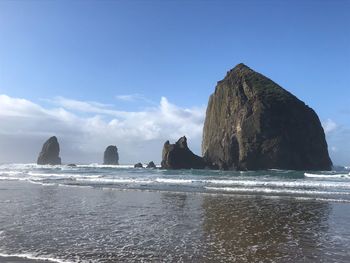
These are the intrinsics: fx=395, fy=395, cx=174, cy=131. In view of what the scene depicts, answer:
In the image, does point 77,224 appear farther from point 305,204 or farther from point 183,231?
point 305,204

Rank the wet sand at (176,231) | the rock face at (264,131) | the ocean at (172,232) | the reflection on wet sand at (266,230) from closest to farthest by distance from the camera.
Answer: the ocean at (172,232) < the wet sand at (176,231) < the reflection on wet sand at (266,230) < the rock face at (264,131)

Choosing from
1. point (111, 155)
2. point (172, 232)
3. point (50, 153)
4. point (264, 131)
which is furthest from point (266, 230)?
point (111, 155)

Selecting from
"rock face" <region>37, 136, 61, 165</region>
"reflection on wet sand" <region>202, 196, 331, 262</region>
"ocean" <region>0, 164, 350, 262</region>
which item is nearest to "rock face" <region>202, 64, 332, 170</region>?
"reflection on wet sand" <region>202, 196, 331, 262</region>

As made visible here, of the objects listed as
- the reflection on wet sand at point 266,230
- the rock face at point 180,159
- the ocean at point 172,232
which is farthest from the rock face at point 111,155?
→ the reflection on wet sand at point 266,230

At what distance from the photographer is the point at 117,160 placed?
19425cm

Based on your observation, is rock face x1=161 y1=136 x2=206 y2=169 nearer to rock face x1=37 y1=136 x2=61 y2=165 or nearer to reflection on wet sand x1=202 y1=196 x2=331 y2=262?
reflection on wet sand x1=202 y1=196 x2=331 y2=262

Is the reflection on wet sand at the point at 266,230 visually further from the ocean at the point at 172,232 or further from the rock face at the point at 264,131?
the rock face at the point at 264,131

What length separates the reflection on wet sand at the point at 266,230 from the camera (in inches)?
449

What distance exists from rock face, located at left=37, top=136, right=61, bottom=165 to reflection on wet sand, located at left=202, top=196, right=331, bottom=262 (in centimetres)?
16383

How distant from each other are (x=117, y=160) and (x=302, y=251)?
18558cm

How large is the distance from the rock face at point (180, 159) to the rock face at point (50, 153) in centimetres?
9639

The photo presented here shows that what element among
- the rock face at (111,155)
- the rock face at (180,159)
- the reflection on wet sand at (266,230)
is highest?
the rock face at (111,155)

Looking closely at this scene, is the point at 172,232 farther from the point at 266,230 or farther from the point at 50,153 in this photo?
the point at 50,153

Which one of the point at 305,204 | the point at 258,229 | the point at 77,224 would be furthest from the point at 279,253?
the point at 305,204
